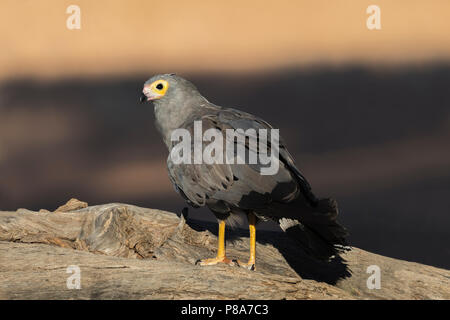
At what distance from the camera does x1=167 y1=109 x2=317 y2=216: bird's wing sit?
551cm

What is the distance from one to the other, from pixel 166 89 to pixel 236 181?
135 cm

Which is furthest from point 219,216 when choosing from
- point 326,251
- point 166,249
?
point 326,251

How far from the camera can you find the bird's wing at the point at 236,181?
5512mm

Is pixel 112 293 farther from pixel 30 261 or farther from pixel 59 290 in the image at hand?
pixel 30 261

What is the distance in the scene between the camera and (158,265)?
533 cm

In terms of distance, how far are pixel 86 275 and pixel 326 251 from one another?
216 cm
